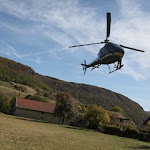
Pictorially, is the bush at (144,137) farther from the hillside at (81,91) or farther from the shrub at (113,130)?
the hillside at (81,91)

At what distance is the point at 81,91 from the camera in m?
173

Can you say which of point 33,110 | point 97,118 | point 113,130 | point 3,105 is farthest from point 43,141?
point 3,105

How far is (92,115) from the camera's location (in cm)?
4634

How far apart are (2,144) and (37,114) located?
45390 millimetres

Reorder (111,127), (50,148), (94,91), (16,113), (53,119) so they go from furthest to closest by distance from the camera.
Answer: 1. (94,91)
2. (53,119)
3. (16,113)
4. (111,127)
5. (50,148)

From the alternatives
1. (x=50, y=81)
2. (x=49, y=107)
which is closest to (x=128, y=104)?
(x=50, y=81)

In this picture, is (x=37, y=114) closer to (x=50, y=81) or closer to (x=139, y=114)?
(x=139, y=114)

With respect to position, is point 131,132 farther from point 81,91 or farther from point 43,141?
point 81,91

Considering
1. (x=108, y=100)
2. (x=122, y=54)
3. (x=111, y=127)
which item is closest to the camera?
(x=122, y=54)

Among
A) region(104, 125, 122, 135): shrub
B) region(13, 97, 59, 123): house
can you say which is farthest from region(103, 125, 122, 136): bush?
region(13, 97, 59, 123): house

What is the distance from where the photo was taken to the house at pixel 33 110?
54.7m

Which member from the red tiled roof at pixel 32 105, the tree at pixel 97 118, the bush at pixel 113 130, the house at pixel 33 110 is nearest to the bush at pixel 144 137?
the bush at pixel 113 130

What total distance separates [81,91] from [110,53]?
508 feet

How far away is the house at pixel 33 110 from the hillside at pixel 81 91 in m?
63.3
